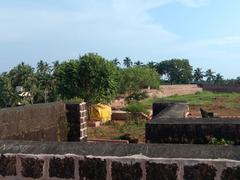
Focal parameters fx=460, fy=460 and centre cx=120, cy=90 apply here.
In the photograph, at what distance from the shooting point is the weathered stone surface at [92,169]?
110 inches

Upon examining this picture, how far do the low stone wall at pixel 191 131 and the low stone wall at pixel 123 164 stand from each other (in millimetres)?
1747

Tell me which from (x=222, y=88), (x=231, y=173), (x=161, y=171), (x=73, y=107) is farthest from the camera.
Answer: (x=222, y=88)

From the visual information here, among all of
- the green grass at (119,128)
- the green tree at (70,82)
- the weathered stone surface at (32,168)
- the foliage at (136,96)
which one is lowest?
the green grass at (119,128)

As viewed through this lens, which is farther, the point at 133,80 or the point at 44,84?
the point at 44,84

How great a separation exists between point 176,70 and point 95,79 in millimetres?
53859

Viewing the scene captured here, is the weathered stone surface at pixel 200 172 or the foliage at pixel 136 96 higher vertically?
the weathered stone surface at pixel 200 172

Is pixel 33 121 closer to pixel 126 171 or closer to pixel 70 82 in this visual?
pixel 126 171

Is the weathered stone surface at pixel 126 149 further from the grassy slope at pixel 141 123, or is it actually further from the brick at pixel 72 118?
the grassy slope at pixel 141 123

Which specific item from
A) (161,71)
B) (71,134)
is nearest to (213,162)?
(71,134)

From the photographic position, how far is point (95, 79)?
74.0 ft

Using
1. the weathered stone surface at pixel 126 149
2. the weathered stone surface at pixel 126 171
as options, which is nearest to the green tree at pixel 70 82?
the weathered stone surface at pixel 126 149

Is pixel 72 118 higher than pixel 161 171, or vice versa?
pixel 161 171

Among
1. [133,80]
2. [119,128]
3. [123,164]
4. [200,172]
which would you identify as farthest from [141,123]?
[200,172]

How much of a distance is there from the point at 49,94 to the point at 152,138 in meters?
33.1
